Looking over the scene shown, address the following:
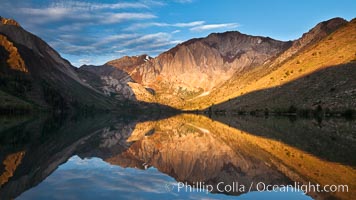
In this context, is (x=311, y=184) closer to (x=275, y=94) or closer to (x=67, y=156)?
(x=67, y=156)

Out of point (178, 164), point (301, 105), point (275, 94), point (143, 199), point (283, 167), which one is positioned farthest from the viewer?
point (275, 94)

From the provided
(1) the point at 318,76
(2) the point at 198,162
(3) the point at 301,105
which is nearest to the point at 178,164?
(2) the point at 198,162

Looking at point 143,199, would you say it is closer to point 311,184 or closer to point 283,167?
point 311,184

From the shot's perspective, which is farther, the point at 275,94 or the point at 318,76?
the point at 275,94

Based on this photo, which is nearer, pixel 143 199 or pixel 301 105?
pixel 143 199

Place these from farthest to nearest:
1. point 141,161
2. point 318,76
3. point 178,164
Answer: point 318,76 → point 141,161 → point 178,164

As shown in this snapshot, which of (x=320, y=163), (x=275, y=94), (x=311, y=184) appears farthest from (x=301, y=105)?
(x=311, y=184)

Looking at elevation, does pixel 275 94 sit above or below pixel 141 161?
above

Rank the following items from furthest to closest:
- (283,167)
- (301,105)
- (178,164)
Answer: (301,105), (178,164), (283,167)

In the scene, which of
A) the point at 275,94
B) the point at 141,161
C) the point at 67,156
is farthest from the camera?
the point at 275,94
